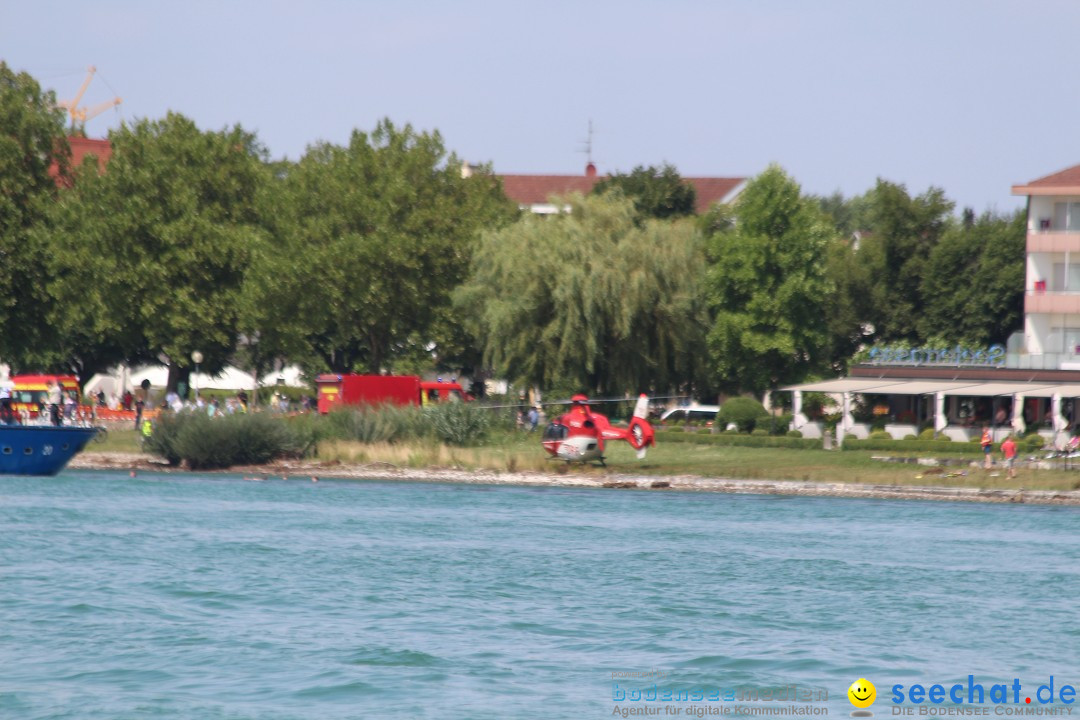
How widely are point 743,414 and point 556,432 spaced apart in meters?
11.3

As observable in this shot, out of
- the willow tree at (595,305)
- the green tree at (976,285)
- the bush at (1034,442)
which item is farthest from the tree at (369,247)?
the bush at (1034,442)

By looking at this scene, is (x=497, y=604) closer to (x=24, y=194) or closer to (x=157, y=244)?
(x=157, y=244)

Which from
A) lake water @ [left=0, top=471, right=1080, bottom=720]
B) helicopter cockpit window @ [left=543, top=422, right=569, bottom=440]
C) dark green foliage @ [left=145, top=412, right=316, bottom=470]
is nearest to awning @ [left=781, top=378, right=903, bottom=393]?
helicopter cockpit window @ [left=543, top=422, right=569, bottom=440]

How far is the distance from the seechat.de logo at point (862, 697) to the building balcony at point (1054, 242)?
50300 mm

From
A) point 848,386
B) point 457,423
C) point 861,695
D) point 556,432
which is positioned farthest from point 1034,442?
point 861,695

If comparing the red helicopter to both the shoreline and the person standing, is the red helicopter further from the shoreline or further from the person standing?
the person standing

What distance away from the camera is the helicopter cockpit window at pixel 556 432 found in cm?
5844

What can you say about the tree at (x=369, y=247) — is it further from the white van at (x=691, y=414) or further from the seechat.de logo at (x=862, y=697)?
the seechat.de logo at (x=862, y=697)

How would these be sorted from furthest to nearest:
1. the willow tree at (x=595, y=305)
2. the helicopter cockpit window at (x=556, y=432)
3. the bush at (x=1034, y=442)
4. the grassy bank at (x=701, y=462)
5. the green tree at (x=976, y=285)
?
the green tree at (x=976, y=285)
the willow tree at (x=595, y=305)
the bush at (x=1034, y=442)
the helicopter cockpit window at (x=556, y=432)
the grassy bank at (x=701, y=462)

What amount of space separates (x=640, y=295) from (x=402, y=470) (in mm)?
11810

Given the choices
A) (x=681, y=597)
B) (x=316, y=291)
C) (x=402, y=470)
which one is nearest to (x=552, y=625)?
(x=681, y=597)

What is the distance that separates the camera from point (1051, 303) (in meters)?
69.4

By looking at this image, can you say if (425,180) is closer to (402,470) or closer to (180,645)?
(402,470)

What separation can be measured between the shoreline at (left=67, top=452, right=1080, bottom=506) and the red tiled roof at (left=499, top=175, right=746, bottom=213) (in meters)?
51.2
